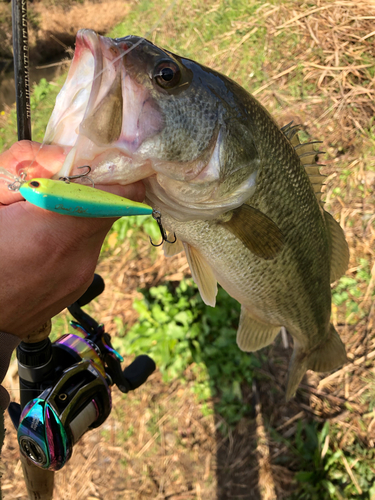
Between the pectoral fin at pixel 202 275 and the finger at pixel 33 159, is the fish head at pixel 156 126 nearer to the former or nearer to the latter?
the finger at pixel 33 159

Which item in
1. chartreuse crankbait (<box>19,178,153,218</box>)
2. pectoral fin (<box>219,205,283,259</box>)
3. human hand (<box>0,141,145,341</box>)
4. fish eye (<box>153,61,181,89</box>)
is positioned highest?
fish eye (<box>153,61,181,89</box>)

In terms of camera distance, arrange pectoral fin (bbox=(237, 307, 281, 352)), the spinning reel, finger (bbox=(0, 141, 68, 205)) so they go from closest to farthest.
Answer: finger (bbox=(0, 141, 68, 205)), the spinning reel, pectoral fin (bbox=(237, 307, 281, 352))

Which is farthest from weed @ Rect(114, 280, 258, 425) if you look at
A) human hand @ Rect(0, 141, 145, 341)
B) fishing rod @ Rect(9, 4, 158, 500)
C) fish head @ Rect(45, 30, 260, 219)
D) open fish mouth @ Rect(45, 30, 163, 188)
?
open fish mouth @ Rect(45, 30, 163, 188)

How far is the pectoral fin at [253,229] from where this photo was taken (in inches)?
51.9

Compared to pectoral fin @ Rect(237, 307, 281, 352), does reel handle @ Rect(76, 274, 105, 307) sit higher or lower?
higher

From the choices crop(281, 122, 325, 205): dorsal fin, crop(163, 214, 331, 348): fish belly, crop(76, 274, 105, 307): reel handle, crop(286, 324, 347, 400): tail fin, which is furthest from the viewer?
crop(286, 324, 347, 400): tail fin

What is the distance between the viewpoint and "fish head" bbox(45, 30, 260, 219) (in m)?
0.87

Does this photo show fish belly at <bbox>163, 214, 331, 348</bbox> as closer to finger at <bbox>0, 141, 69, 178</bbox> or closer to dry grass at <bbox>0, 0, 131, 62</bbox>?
finger at <bbox>0, 141, 69, 178</bbox>

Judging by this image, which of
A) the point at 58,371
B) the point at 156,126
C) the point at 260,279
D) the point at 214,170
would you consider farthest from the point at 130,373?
the point at 156,126

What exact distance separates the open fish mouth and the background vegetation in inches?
78.2

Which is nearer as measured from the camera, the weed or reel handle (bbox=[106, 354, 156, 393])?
reel handle (bbox=[106, 354, 156, 393])

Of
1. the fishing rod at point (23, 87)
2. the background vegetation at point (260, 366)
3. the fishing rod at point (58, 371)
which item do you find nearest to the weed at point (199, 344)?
the background vegetation at point (260, 366)

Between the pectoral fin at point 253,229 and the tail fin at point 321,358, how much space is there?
0.86 m

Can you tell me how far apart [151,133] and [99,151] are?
16 centimetres
